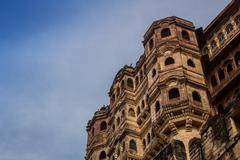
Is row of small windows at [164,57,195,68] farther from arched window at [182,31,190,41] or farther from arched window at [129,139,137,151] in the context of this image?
arched window at [129,139,137,151]

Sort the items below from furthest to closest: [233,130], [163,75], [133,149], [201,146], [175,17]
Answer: [175,17] < [133,149] < [163,75] < [201,146] < [233,130]

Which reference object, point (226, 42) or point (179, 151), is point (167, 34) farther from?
point (179, 151)

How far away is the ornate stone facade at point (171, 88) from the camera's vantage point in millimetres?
26594

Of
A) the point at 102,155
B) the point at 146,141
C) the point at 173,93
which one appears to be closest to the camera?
the point at 173,93

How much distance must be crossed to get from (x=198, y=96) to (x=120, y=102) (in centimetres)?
719

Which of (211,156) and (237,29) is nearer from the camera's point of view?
(211,156)

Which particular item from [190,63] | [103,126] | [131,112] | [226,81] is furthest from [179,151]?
[103,126]

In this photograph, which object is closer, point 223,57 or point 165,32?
point 223,57

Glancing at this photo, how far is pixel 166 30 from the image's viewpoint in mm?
31625

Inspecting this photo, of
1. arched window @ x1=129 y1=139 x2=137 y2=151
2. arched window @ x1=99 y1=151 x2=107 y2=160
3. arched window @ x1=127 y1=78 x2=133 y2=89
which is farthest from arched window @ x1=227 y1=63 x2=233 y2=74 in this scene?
arched window @ x1=99 y1=151 x2=107 y2=160

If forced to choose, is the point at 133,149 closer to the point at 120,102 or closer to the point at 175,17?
the point at 120,102

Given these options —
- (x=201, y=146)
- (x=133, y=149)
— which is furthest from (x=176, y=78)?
(x=201, y=146)

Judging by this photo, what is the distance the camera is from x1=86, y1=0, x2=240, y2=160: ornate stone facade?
26594 mm

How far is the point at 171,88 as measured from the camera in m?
27.6
